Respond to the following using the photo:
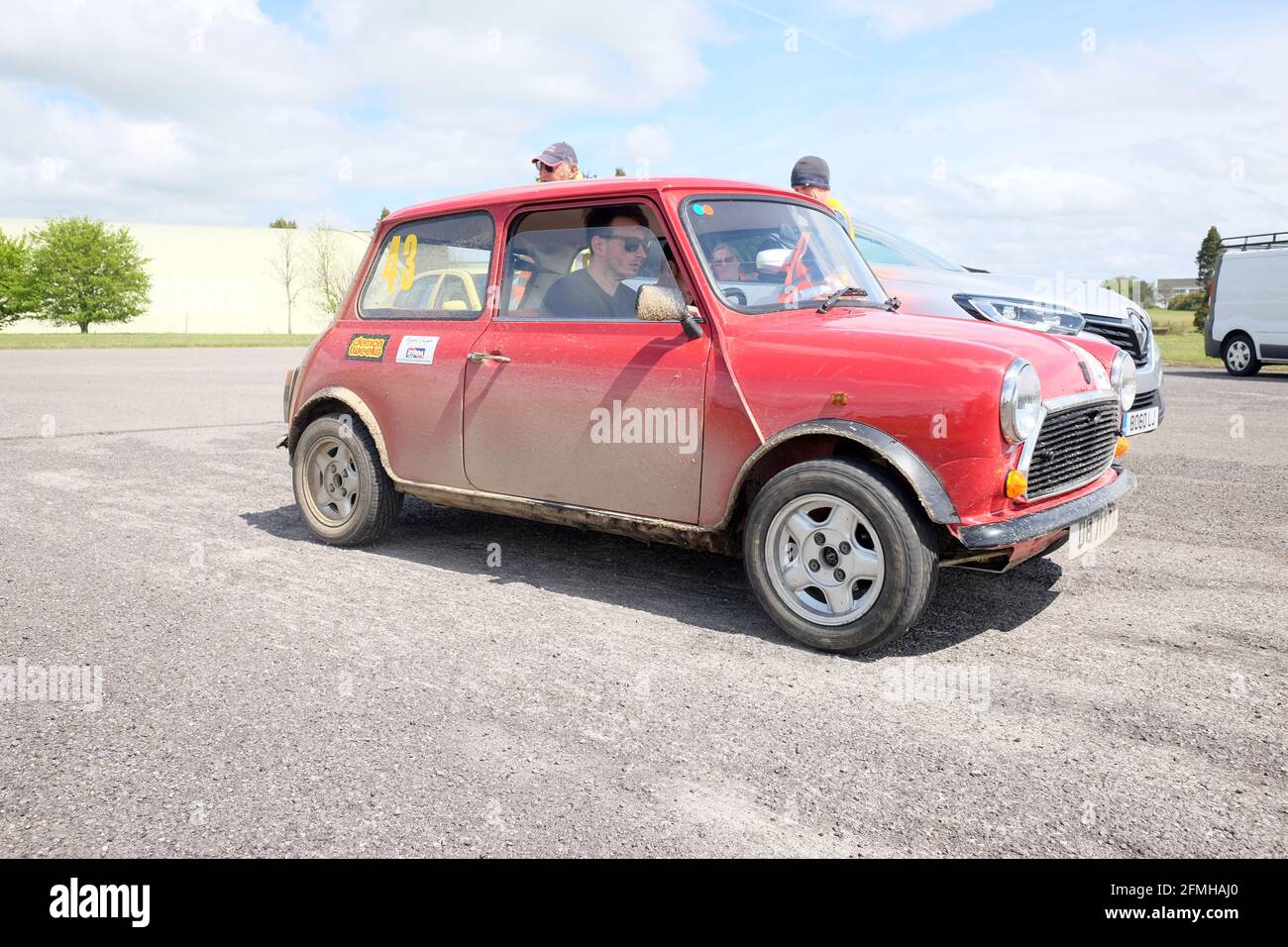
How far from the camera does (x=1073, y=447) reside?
13.6ft

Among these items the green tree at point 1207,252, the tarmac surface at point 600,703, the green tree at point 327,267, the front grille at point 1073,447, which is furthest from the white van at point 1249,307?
the green tree at point 1207,252

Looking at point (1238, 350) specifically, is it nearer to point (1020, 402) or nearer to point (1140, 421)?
point (1140, 421)

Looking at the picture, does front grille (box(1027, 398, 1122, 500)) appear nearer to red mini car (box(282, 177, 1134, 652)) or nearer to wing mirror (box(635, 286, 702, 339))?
red mini car (box(282, 177, 1134, 652))

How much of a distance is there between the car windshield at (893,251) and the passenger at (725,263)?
402 cm

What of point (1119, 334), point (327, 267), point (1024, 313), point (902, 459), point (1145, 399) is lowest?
point (902, 459)

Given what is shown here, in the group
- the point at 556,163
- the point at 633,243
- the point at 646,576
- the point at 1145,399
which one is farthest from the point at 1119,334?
the point at 633,243

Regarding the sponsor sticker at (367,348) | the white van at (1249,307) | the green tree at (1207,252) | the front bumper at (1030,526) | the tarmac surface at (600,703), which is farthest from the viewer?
the green tree at (1207,252)

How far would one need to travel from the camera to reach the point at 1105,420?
175 inches

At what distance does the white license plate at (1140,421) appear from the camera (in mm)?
7482

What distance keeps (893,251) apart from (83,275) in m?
67.2

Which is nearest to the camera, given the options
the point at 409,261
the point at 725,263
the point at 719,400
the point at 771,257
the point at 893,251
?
the point at 719,400

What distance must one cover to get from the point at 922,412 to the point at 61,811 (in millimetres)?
2993

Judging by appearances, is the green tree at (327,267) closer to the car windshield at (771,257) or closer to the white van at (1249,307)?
the white van at (1249,307)

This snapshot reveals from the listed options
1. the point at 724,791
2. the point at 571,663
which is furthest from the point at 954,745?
the point at 571,663
